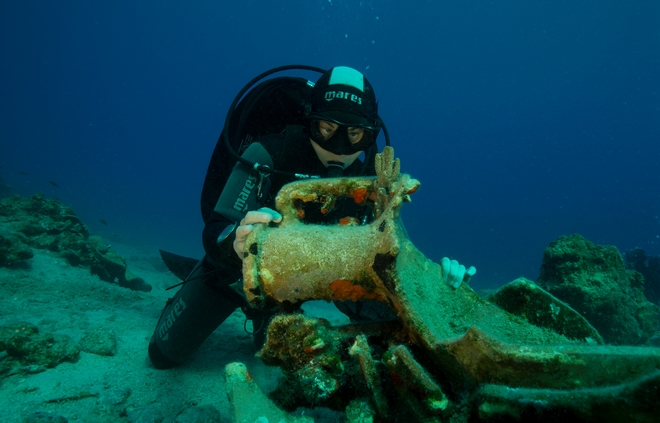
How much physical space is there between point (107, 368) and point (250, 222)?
3.24 meters

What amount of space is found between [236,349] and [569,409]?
187 inches

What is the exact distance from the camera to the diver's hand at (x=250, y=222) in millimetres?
1889

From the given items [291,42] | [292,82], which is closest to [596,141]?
[291,42]

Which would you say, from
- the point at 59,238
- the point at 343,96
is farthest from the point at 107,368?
the point at 59,238

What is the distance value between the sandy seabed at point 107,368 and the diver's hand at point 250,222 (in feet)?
3.78

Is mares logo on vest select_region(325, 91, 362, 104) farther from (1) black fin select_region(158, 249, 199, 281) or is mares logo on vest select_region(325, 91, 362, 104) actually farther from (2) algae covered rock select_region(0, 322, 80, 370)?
(2) algae covered rock select_region(0, 322, 80, 370)

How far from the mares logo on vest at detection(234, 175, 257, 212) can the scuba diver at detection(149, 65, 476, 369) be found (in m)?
0.01

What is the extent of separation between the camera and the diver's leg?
405 centimetres

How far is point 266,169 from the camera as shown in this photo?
10.9ft

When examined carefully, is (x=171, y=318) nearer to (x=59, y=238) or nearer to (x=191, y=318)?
(x=191, y=318)

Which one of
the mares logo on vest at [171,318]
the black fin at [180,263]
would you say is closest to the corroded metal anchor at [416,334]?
the mares logo on vest at [171,318]

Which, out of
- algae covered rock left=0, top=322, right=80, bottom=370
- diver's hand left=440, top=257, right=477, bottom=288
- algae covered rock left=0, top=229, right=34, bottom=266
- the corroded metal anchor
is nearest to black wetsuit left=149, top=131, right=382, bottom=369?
algae covered rock left=0, top=322, right=80, bottom=370

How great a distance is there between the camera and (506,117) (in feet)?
378

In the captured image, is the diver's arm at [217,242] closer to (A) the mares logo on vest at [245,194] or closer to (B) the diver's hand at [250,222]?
(A) the mares logo on vest at [245,194]
